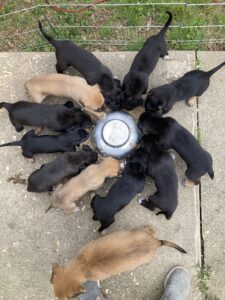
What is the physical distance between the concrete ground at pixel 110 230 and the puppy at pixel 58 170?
0.88 feet

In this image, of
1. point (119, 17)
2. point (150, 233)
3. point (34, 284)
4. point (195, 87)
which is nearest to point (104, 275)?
point (150, 233)

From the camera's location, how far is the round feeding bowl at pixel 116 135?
427 centimetres

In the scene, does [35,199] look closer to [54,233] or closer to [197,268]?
[54,233]

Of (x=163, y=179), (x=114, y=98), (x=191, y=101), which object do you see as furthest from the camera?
(x=191, y=101)

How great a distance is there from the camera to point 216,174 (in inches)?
172

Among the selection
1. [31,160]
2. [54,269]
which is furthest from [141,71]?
[54,269]

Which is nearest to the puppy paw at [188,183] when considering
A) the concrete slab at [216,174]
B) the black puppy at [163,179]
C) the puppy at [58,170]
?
the concrete slab at [216,174]

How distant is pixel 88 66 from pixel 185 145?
1.22 metres

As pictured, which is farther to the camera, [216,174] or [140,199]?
[216,174]

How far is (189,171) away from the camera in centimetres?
412

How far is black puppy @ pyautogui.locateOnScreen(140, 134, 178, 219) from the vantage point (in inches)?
156

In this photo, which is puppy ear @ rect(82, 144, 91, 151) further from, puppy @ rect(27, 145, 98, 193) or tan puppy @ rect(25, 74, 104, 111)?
tan puppy @ rect(25, 74, 104, 111)

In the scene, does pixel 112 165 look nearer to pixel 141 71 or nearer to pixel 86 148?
pixel 86 148

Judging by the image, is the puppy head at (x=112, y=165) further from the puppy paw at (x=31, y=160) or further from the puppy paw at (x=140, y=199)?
the puppy paw at (x=31, y=160)
